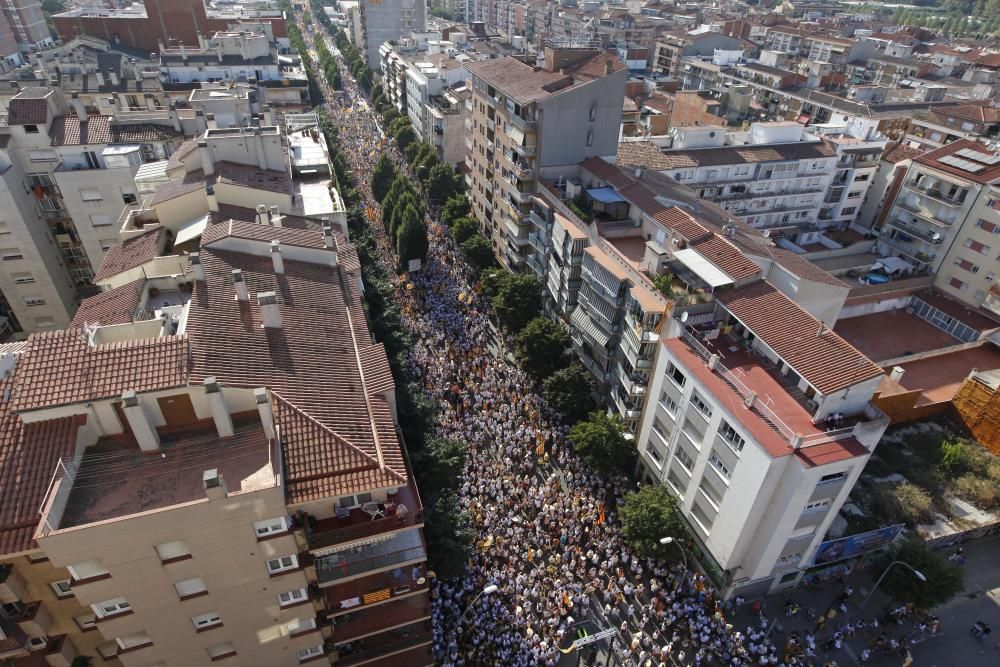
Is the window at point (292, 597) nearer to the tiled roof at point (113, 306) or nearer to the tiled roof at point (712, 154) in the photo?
the tiled roof at point (113, 306)

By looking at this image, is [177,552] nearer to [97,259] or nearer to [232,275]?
[232,275]

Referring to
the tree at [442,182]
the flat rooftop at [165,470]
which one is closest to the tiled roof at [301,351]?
the flat rooftop at [165,470]

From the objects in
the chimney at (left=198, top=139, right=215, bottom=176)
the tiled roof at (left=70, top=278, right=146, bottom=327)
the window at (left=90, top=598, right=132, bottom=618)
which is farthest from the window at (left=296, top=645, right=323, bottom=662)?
the chimney at (left=198, top=139, right=215, bottom=176)

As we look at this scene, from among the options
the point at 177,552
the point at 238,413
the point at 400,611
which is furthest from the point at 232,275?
the point at 400,611

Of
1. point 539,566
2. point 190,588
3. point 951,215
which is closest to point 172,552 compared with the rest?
point 190,588

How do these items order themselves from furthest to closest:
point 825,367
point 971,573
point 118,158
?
point 118,158 → point 971,573 → point 825,367

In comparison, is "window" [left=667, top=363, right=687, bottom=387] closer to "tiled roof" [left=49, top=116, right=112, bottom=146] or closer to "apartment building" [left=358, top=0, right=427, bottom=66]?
"tiled roof" [left=49, top=116, right=112, bottom=146]
